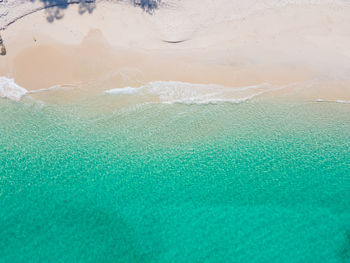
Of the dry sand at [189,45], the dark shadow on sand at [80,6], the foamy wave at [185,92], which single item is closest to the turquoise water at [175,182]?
the foamy wave at [185,92]

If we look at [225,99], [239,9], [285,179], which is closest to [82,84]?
[225,99]

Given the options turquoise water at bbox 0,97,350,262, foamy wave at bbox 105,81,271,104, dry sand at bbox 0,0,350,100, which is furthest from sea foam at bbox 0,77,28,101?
foamy wave at bbox 105,81,271,104

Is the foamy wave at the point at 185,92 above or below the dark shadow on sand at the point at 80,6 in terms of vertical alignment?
below

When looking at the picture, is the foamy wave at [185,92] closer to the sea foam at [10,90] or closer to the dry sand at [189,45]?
the dry sand at [189,45]

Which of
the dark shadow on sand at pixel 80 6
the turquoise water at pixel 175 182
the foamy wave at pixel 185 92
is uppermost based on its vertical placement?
the dark shadow on sand at pixel 80 6

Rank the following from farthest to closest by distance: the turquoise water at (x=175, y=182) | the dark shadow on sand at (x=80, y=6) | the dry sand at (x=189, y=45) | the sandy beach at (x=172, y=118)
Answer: the dry sand at (x=189, y=45), the dark shadow on sand at (x=80, y=6), the sandy beach at (x=172, y=118), the turquoise water at (x=175, y=182)

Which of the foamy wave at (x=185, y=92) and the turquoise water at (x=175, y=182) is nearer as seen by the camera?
the turquoise water at (x=175, y=182)

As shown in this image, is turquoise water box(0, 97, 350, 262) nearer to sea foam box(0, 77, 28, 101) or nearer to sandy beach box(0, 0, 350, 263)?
sandy beach box(0, 0, 350, 263)
